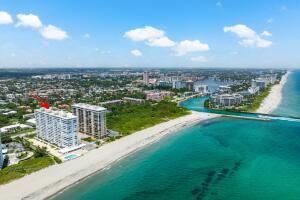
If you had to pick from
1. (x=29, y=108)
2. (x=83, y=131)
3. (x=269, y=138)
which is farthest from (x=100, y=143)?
(x=29, y=108)

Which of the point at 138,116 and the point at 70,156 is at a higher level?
the point at 138,116

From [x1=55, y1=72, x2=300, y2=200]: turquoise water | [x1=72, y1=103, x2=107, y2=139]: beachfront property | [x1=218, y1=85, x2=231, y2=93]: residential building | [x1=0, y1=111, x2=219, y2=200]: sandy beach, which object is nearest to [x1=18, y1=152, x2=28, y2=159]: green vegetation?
[x1=0, y1=111, x2=219, y2=200]: sandy beach

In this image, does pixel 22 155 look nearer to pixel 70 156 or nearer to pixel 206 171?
pixel 70 156

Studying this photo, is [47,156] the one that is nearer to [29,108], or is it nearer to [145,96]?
[29,108]

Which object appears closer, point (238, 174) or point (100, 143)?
point (238, 174)

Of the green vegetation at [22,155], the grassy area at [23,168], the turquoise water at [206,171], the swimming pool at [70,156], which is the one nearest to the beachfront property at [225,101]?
the turquoise water at [206,171]

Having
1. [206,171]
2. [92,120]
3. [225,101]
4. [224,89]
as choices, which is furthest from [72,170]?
[224,89]
